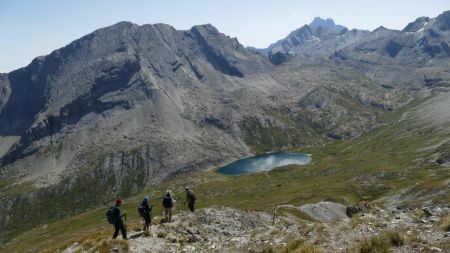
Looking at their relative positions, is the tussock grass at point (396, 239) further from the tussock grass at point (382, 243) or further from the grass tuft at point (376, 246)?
the grass tuft at point (376, 246)

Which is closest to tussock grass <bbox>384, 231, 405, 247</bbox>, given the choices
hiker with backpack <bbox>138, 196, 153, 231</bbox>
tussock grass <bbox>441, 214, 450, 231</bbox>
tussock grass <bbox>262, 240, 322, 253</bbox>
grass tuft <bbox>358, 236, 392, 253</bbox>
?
grass tuft <bbox>358, 236, 392, 253</bbox>

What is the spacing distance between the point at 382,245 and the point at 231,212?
3602 cm

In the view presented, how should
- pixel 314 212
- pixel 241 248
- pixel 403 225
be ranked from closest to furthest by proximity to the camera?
1. pixel 403 225
2. pixel 241 248
3. pixel 314 212

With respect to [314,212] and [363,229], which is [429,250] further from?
[314,212]

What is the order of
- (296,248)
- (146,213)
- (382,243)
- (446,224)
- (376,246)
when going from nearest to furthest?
(376,246), (382,243), (446,224), (296,248), (146,213)

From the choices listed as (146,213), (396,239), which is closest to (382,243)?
(396,239)

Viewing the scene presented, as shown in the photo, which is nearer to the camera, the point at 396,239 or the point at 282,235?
the point at 396,239

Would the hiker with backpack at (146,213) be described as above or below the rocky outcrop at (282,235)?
above

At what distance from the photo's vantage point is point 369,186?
18362cm

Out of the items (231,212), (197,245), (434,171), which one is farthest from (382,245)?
(434,171)

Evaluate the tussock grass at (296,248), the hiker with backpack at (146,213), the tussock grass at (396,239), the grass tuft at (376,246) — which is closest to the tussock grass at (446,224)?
the tussock grass at (396,239)

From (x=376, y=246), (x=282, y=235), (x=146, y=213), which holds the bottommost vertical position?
(x=282, y=235)

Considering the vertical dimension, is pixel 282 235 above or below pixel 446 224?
below

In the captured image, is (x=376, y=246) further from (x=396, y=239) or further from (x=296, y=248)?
(x=296, y=248)
